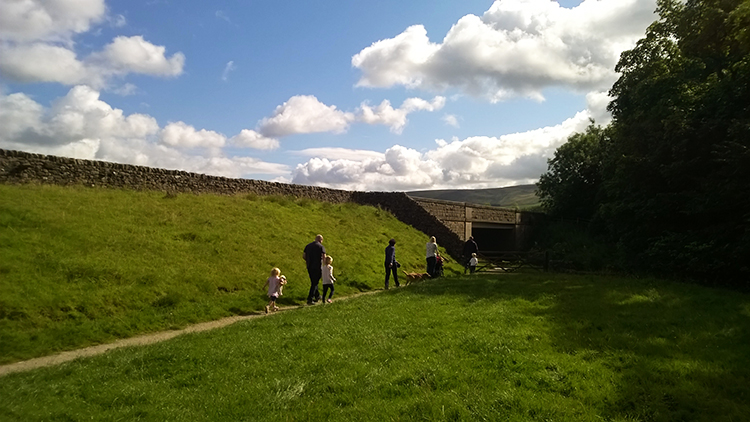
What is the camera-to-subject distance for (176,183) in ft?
70.6

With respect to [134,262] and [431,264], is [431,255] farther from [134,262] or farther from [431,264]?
[134,262]

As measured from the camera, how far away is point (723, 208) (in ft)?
46.3

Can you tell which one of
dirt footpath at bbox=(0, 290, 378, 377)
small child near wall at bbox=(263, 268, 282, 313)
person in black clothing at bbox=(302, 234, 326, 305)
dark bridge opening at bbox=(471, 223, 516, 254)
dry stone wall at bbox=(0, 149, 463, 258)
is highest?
dry stone wall at bbox=(0, 149, 463, 258)

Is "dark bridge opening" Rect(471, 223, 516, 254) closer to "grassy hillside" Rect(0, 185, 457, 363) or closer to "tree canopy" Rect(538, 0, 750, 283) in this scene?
"tree canopy" Rect(538, 0, 750, 283)

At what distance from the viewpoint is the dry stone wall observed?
16219mm

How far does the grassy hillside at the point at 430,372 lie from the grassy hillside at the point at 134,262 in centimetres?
229

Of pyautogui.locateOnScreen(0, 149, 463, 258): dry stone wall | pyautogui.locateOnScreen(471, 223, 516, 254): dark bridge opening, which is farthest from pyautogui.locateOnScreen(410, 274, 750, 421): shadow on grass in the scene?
pyautogui.locateOnScreen(471, 223, 516, 254): dark bridge opening

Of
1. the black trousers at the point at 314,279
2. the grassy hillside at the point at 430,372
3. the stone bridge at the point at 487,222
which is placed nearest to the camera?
the grassy hillside at the point at 430,372

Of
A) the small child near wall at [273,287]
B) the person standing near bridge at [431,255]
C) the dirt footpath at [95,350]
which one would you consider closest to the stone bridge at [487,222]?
the person standing near bridge at [431,255]

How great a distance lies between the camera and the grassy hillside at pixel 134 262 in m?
9.39

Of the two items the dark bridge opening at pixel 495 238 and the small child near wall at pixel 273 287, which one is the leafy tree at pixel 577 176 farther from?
the small child near wall at pixel 273 287

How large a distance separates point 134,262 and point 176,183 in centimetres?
981

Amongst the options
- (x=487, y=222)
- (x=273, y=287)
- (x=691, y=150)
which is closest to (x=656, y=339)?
(x=273, y=287)

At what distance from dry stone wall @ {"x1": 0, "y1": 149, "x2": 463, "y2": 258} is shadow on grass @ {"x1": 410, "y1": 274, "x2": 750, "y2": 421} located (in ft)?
44.1
